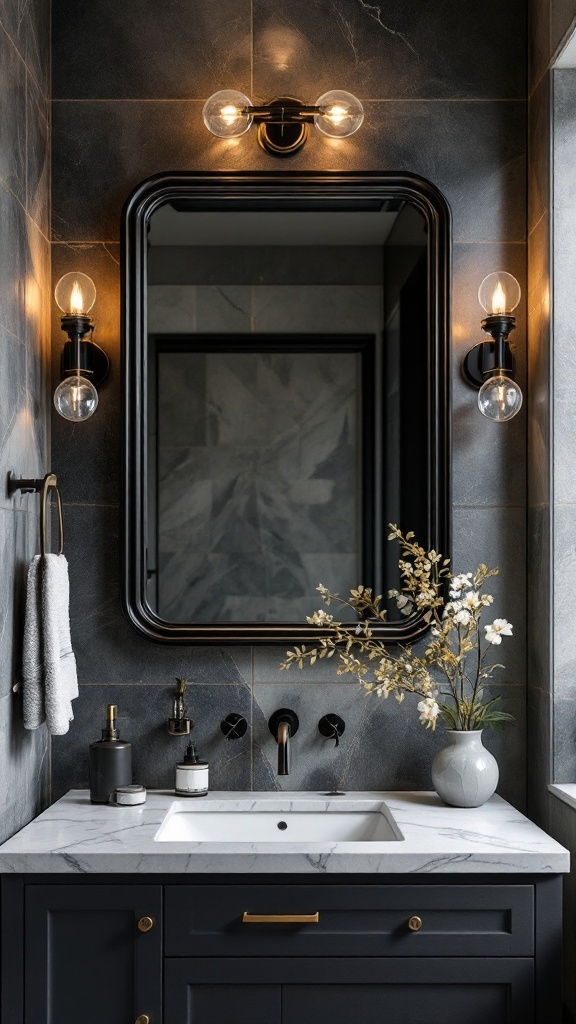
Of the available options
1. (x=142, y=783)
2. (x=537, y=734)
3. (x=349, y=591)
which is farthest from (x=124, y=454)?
(x=537, y=734)

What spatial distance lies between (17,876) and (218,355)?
1.17m

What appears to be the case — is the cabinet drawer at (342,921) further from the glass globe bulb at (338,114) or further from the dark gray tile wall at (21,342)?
the glass globe bulb at (338,114)

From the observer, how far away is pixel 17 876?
172 cm

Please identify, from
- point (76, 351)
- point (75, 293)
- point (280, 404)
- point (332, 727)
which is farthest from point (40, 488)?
point (332, 727)

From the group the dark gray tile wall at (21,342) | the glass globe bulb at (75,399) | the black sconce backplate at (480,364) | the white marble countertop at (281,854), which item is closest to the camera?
the white marble countertop at (281,854)

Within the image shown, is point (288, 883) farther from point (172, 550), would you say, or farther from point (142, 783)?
point (172, 550)

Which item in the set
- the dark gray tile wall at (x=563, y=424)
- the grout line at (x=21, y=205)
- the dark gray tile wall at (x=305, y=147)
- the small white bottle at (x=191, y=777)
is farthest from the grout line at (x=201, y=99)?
the small white bottle at (x=191, y=777)

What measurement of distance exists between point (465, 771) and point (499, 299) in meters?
1.03

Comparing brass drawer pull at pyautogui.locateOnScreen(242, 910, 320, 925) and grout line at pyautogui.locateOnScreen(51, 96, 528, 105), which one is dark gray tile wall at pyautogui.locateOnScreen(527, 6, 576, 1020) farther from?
brass drawer pull at pyautogui.locateOnScreen(242, 910, 320, 925)

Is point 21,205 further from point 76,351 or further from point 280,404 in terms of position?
point 280,404

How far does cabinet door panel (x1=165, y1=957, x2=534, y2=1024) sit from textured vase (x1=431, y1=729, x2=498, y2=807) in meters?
0.35

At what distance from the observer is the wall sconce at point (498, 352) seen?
6.84ft

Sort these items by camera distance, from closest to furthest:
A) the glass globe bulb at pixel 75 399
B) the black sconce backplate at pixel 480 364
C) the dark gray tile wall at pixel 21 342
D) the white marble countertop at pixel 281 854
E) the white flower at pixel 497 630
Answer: the white marble countertop at pixel 281 854
the dark gray tile wall at pixel 21 342
the white flower at pixel 497 630
the glass globe bulb at pixel 75 399
the black sconce backplate at pixel 480 364

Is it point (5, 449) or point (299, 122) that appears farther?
point (299, 122)
